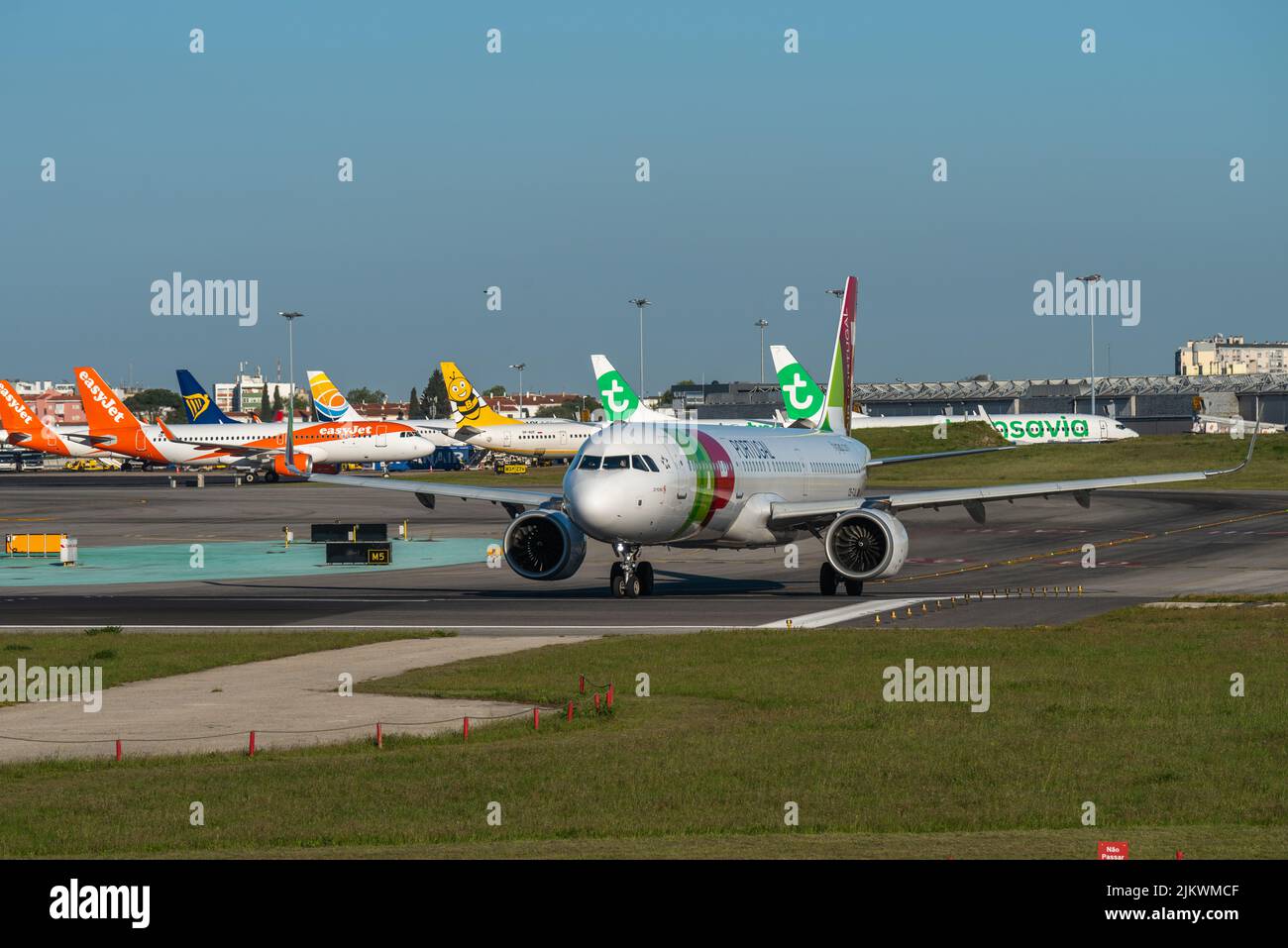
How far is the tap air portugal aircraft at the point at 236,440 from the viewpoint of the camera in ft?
460

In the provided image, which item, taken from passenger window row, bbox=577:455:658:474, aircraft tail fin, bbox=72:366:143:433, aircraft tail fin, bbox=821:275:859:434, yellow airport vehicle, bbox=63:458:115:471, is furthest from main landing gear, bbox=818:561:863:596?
yellow airport vehicle, bbox=63:458:115:471

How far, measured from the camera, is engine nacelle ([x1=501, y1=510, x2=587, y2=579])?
45.4 metres

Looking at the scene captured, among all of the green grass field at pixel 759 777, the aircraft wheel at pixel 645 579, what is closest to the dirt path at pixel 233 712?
the green grass field at pixel 759 777

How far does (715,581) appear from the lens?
5497 cm

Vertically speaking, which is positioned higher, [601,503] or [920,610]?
[601,503]

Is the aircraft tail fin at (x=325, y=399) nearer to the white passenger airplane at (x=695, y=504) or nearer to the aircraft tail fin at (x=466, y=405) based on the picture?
the aircraft tail fin at (x=466, y=405)

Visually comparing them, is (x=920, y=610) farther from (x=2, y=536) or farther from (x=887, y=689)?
(x=2, y=536)

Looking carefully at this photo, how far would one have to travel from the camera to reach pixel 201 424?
14825 centimetres

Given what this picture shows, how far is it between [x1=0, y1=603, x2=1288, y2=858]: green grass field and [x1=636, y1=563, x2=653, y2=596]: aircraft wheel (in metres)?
16.5

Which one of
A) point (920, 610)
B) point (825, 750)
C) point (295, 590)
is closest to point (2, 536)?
point (295, 590)

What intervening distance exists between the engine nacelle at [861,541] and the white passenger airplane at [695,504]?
29mm

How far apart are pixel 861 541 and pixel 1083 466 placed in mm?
97991

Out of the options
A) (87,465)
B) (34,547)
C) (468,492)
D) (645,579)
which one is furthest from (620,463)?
(87,465)

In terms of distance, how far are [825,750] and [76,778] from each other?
984cm
